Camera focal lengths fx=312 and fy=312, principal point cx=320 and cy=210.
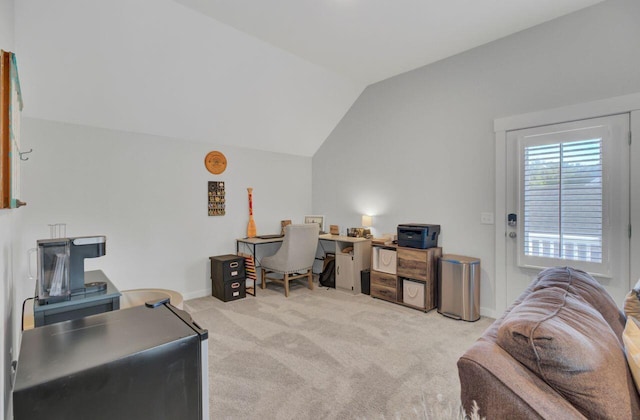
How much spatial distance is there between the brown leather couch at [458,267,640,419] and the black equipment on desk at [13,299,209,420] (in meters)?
0.84

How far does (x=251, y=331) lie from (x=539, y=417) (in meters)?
2.55

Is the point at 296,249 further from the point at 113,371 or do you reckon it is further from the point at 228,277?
the point at 113,371

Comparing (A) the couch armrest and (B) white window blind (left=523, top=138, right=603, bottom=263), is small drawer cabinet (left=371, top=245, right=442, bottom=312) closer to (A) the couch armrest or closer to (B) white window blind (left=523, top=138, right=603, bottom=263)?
(B) white window blind (left=523, top=138, right=603, bottom=263)

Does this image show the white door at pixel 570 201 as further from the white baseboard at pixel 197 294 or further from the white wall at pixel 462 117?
the white baseboard at pixel 197 294

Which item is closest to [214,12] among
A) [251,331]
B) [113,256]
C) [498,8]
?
[498,8]

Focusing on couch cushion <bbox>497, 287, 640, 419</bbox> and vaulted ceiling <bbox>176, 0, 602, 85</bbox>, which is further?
vaulted ceiling <bbox>176, 0, 602, 85</bbox>

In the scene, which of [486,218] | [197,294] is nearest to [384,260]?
[486,218]

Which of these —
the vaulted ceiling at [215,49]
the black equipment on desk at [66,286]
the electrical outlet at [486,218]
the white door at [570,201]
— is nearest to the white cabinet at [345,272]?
the electrical outlet at [486,218]

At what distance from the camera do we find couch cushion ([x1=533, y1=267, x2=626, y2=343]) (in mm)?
1387

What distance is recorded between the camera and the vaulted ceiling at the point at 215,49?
252 cm

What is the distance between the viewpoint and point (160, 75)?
3070 mm

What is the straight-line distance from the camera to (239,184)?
4406mm

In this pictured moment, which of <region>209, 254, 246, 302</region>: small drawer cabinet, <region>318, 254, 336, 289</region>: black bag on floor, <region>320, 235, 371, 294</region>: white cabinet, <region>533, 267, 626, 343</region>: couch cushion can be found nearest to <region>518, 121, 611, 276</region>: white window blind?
<region>533, 267, 626, 343</region>: couch cushion

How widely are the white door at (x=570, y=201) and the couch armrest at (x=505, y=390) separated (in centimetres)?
247
